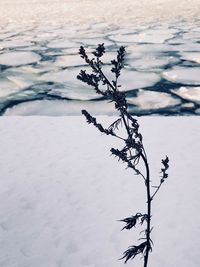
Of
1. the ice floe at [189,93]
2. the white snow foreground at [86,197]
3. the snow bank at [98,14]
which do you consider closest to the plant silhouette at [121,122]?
the white snow foreground at [86,197]

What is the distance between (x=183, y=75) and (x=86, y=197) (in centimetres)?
207

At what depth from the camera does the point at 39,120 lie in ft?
8.62

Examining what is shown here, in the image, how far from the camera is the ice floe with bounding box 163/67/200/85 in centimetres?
329

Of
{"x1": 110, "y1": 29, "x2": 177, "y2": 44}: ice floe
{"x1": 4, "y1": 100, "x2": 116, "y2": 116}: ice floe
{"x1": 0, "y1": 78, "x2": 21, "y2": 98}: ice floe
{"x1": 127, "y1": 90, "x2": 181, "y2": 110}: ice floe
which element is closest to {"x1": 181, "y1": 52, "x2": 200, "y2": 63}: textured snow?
{"x1": 110, "y1": 29, "x2": 177, "y2": 44}: ice floe

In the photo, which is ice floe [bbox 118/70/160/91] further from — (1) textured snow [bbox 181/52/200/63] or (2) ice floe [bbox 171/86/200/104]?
(1) textured snow [bbox 181/52/200/63]

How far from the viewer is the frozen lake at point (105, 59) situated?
2920mm

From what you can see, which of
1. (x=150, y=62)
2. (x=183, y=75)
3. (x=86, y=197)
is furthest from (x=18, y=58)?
(x=86, y=197)

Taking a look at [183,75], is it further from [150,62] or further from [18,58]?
[18,58]

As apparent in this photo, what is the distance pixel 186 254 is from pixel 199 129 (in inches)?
45.1

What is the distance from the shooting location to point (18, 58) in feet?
13.9

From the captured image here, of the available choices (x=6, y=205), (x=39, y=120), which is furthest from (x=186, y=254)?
(x=39, y=120)

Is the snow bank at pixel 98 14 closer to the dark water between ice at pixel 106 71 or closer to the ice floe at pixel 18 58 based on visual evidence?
the dark water between ice at pixel 106 71

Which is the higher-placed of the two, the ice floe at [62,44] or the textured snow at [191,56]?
the ice floe at [62,44]

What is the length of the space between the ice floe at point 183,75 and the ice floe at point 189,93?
0.51 feet
